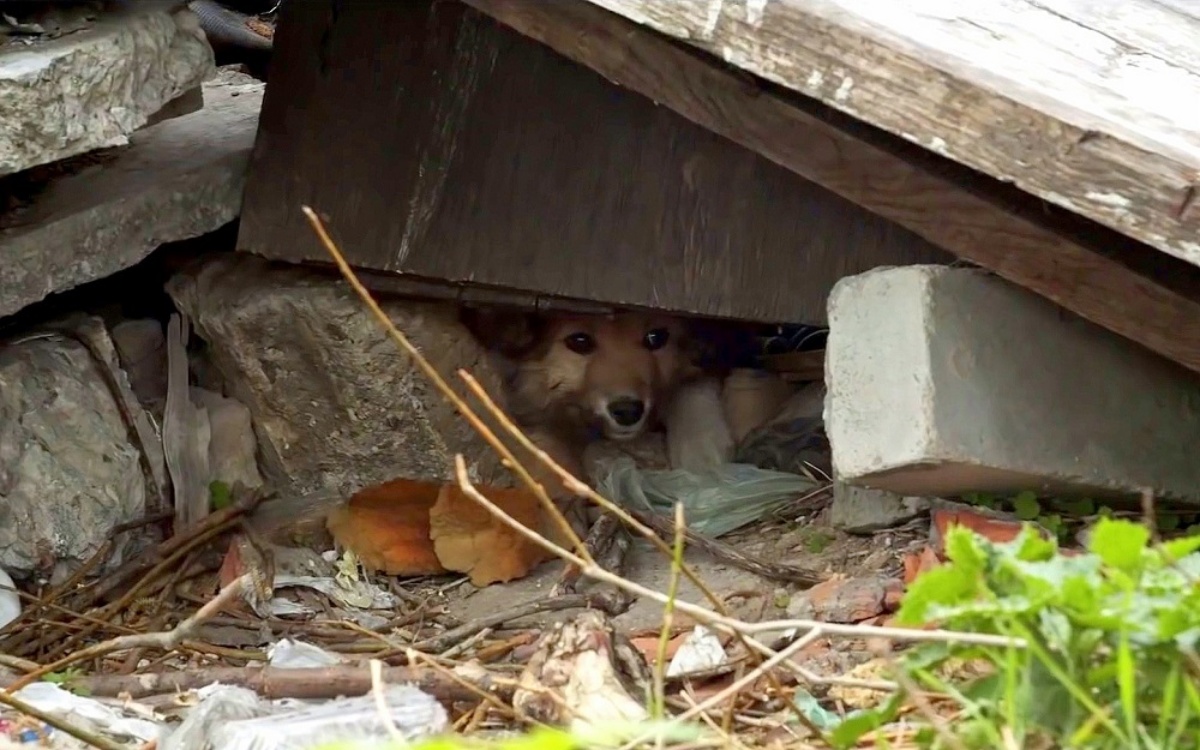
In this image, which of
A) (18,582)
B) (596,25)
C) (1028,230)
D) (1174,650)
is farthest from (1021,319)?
(18,582)

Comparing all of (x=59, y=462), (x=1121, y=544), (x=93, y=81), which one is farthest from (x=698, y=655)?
(x=59, y=462)

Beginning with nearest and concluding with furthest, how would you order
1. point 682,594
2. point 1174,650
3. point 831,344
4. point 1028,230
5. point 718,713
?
point 1174,650
point 718,713
point 1028,230
point 831,344
point 682,594

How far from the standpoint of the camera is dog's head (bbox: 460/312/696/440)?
4344 millimetres

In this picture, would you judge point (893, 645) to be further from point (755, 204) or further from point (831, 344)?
point (755, 204)

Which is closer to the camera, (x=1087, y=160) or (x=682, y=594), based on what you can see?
(x=1087, y=160)

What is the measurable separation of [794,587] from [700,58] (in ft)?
3.53

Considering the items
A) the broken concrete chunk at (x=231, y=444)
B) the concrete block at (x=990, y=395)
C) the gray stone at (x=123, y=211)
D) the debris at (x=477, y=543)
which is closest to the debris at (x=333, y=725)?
the concrete block at (x=990, y=395)

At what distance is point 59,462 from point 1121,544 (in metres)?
2.72

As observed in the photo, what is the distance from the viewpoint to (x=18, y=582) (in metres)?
3.33

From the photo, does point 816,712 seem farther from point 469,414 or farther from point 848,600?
point 469,414

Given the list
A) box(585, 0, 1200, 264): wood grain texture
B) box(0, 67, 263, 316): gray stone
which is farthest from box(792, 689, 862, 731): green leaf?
box(0, 67, 263, 316): gray stone

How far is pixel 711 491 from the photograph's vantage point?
3639 mm

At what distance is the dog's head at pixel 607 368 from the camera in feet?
14.3

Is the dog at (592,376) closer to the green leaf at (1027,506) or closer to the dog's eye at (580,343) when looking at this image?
the dog's eye at (580,343)
